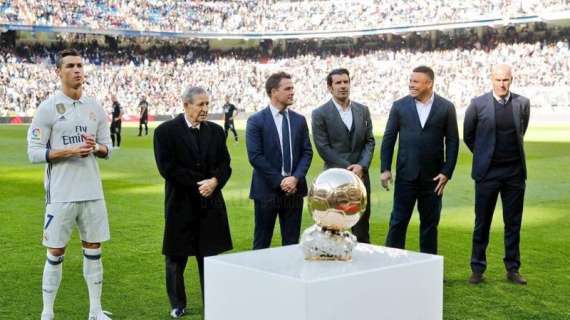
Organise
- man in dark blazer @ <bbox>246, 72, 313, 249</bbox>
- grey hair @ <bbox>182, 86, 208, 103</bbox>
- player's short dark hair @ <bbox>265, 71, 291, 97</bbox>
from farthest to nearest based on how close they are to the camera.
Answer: man in dark blazer @ <bbox>246, 72, 313, 249</bbox> < player's short dark hair @ <bbox>265, 71, 291, 97</bbox> < grey hair @ <bbox>182, 86, 208, 103</bbox>

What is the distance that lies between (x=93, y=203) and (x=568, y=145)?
860 inches

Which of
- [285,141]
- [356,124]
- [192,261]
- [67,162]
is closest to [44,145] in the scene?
[67,162]

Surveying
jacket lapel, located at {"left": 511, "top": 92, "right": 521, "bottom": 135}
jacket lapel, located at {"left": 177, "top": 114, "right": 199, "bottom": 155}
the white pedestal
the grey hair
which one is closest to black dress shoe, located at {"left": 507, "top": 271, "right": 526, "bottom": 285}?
jacket lapel, located at {"left": 511, "top": 92, "right": 521, "bottom": 135}

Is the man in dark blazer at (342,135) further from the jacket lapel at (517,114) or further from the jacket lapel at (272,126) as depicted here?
the jacket lapel at (517,114)

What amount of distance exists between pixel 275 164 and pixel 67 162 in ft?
6.71

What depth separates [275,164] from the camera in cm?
730

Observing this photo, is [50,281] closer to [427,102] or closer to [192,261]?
[192,261]

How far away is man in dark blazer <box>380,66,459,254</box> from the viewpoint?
25.0 feet

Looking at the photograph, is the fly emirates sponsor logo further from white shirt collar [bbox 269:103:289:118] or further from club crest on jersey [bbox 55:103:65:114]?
white shirt collar [bbox 269:103:289:118]

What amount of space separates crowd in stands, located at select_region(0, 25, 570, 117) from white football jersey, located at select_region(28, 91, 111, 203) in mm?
44677

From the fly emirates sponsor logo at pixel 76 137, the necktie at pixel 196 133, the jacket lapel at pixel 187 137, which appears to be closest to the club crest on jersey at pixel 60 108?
the fly emirates sponsor logo at pixel 76 137

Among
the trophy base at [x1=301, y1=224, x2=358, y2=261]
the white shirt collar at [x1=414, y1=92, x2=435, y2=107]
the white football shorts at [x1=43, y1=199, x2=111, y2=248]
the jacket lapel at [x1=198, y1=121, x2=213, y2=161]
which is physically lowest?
the white football shorts at [x1=43, y1=199, x2=111, y2=248]

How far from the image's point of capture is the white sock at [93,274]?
620 cm

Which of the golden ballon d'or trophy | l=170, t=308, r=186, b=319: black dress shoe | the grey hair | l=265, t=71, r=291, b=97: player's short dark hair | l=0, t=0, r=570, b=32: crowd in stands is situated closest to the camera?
the golden ballon d'or trophy
